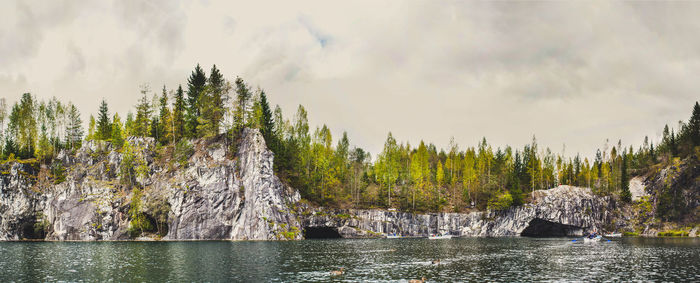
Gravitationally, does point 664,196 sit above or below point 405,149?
below

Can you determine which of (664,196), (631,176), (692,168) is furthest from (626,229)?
(631,176)

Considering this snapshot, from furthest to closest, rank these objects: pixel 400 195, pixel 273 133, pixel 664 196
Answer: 1. pixel 664 196
2. pixel 400 195
3. pixel 273 133

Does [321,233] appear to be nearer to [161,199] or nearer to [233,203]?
[233,203]

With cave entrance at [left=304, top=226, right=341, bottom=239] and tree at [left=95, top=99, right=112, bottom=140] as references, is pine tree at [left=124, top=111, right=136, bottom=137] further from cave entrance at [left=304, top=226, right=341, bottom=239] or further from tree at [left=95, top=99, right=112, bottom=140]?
cave entrance at [left=304, top=226, right=341, bottom=239]

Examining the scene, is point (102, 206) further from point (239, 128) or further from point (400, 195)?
point (400, 195)

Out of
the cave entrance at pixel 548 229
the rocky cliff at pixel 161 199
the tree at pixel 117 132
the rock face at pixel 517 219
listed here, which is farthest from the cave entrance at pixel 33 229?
the cave entrance at pixel 548 229

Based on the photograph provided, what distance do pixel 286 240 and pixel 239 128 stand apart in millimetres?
32719

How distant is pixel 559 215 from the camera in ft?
443

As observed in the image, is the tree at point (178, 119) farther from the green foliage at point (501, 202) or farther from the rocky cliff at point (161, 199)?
the green foliage at point (501, 202)

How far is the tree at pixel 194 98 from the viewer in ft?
382

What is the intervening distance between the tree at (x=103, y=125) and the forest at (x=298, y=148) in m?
0.26

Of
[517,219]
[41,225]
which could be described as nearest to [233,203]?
[41,225]

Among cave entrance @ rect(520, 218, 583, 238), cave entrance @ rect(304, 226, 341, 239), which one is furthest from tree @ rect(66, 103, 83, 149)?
cave entrance @ rect(520, 218, 583, 238)

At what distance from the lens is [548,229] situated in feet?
479
